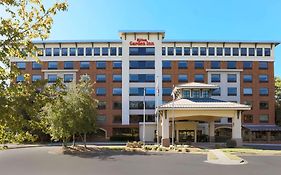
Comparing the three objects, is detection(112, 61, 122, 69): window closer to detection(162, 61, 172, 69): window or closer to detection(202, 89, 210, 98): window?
detection(162, 61, 172, 69): window

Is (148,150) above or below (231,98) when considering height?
below

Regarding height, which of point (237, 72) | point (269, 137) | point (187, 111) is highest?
point (237, 72)

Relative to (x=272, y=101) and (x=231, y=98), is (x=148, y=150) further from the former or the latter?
(x=272, y=101)

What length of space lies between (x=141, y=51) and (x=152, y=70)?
4.56 metres

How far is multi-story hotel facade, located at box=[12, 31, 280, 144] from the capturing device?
248 feet

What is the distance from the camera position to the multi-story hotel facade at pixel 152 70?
248 feet

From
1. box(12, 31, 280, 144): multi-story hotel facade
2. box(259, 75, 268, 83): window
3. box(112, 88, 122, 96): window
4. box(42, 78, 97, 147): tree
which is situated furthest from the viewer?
box(259, 75, 268, 83): window

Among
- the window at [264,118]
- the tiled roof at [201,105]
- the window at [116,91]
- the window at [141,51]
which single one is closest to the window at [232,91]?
the window at [264,118]

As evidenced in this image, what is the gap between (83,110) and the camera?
46719 millimetres

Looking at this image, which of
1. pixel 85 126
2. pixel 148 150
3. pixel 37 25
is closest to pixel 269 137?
pixel 148 150

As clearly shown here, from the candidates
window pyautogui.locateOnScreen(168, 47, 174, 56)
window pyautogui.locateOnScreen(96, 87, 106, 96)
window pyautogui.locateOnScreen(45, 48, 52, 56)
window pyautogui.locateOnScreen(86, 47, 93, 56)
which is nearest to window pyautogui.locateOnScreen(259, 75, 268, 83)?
window pyautogui.locateOnScreen(168, 47, 174, 56)

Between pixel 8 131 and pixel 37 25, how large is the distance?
212 centimetres

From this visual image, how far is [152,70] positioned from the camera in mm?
75750

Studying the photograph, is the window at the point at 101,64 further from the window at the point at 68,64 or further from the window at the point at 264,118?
the window at the point at 264,118
